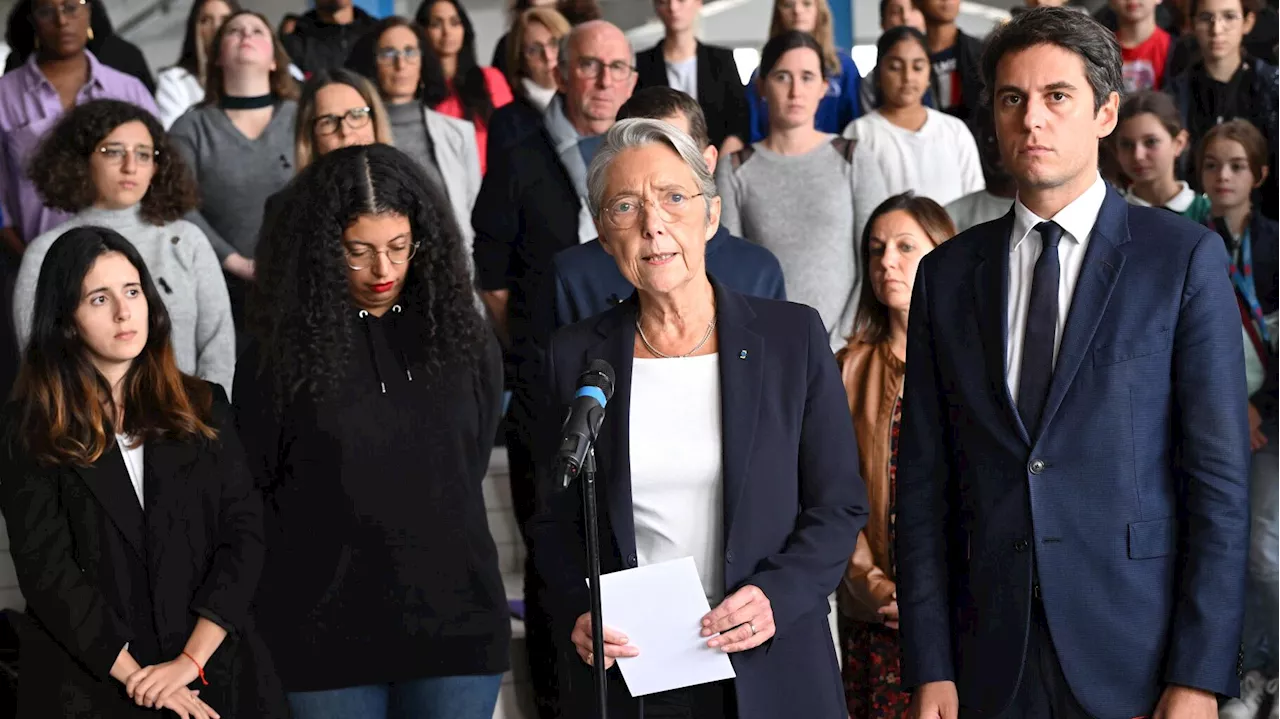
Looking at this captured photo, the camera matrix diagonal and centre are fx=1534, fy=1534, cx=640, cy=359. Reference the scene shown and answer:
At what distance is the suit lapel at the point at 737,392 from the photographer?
2518 mm

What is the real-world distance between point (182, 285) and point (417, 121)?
1460 millimetres

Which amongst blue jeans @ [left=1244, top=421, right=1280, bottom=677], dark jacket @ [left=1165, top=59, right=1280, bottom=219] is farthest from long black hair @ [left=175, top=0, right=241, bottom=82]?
blue jeans @ [left=1244, top=421, right=1280, bottom=677]

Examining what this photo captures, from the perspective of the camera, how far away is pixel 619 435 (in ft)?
8.35

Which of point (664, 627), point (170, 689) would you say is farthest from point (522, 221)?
point (664, 627)

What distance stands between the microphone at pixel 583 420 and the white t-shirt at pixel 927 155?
135 inches

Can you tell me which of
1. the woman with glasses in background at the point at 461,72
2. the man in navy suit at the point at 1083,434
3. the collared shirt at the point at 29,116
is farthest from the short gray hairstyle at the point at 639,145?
the woman with glasses in background at the point at 461,72

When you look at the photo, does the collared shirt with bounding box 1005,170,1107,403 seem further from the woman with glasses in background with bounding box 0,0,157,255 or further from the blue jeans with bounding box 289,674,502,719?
the woman with glasses in background with bounding box 0,0,157,255

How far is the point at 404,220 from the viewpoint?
3.30 meters

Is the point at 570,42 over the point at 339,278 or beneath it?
over

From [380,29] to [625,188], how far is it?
140 inches

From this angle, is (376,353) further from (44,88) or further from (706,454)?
(44,88)

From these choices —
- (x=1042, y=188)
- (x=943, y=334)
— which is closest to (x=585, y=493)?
(x=943, y=334)

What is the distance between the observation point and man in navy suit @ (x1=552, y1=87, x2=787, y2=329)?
3600 mm

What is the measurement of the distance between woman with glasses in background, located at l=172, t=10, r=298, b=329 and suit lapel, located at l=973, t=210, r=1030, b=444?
3.24m
